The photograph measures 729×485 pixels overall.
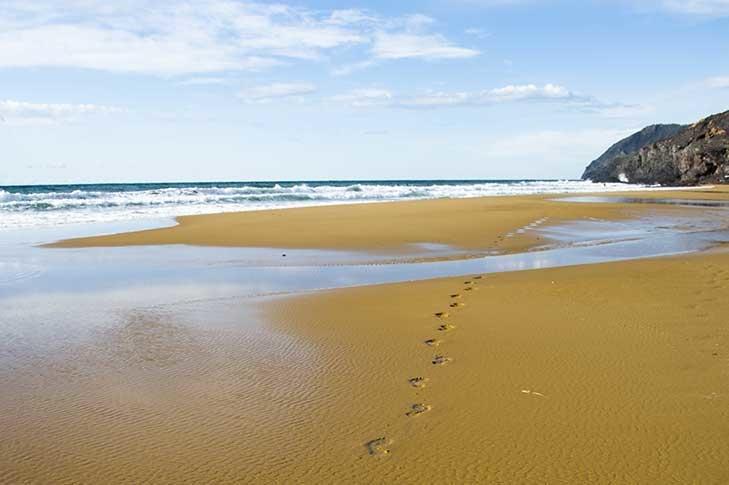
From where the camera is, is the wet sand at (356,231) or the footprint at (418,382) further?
the wet sand at (356,231)

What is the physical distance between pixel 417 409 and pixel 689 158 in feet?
213

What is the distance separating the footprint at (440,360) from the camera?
219 inches

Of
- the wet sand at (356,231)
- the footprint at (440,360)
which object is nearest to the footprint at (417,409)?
the footprint at (440,360)

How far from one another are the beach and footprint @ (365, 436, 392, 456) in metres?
0.01

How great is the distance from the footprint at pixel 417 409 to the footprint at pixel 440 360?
1032mm

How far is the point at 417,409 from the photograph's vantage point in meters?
4.46

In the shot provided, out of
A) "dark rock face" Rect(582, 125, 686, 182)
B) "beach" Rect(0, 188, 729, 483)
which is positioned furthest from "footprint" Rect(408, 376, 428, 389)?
"dark rock face" Rect(582, 125, 686, 182)

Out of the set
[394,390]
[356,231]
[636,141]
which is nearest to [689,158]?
[636,141]

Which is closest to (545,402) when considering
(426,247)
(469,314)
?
(469,314)

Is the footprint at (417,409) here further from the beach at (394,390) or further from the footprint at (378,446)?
the footprint at (378,446)

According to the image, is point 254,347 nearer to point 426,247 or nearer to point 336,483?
point 336,483

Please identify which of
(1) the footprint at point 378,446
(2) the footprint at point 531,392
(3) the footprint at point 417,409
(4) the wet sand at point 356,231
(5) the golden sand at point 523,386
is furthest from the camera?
(4) the wet sand at point 356,231

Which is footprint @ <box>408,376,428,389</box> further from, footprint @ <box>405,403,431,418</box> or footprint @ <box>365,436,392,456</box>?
footprint @ <box>365,436,392,456</box>

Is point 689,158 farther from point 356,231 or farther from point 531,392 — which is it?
point 531,392
